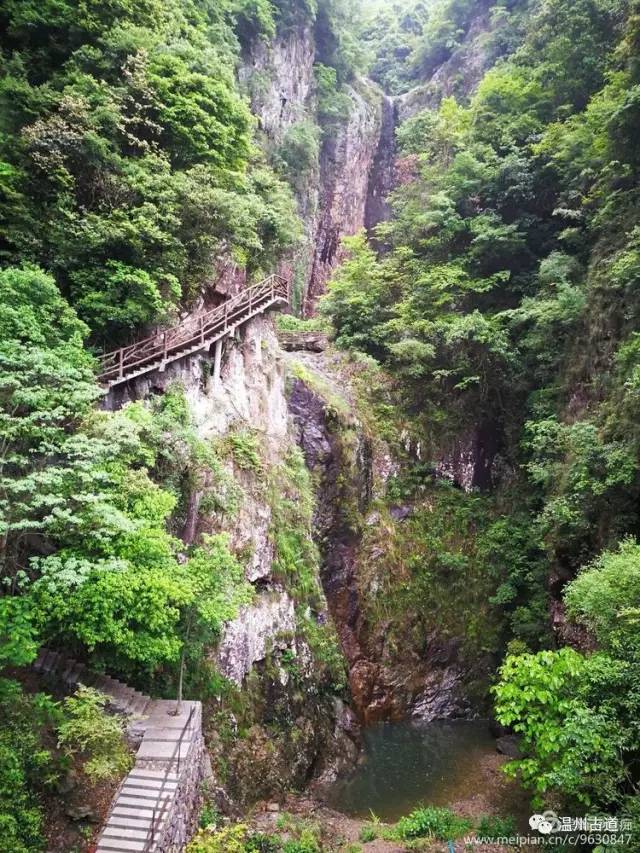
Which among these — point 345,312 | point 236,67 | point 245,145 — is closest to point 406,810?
point 345,312

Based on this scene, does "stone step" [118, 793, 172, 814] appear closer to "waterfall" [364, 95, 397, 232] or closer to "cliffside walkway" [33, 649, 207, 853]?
"cliffside walkway" [33, 649, 207, 853]

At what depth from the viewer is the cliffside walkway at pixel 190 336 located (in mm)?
12898

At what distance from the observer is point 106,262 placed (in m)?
12.8

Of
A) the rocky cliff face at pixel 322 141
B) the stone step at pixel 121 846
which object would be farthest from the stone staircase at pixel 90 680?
the rocky cliff face at pixel 322 141

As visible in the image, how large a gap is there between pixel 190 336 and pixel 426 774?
48.8 feet

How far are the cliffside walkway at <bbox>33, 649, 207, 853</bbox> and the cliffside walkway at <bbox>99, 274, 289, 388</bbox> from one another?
6.62m

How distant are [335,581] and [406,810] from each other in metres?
7.54

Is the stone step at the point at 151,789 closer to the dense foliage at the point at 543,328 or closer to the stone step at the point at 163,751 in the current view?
the stone step at the point at 163,751

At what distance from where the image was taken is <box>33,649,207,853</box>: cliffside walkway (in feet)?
26.3

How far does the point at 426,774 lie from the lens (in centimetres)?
1505

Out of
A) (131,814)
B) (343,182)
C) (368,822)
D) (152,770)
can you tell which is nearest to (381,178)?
(343,182)

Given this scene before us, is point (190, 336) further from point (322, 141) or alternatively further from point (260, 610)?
point (322, 141)

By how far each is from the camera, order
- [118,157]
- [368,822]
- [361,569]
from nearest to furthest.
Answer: [368,822] → [118,157] → [361,569]

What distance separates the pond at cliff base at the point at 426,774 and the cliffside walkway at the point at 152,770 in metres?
6.14
